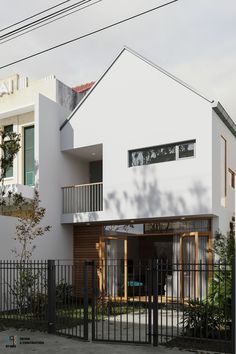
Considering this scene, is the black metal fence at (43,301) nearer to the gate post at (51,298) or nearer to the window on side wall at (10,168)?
the gate post at (51,298)

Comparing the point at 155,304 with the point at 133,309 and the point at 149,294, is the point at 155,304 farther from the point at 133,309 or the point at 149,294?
the point at 133,309

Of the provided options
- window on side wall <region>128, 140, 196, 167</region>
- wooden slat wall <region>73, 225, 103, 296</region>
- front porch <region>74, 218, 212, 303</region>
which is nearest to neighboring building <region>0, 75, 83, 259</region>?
wooden slat wall <region>73, 225, 103, 296</region>

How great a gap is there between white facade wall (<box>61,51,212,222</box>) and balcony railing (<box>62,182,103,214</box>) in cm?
45

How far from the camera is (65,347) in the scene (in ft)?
31.6

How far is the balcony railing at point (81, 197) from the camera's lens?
1798 centimetres

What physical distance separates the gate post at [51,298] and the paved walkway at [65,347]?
268 millimetres

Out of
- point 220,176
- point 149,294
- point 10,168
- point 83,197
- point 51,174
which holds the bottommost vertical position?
point 149,294

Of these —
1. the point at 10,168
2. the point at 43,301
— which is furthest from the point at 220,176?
the point at 10,168

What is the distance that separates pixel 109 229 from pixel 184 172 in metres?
4.15

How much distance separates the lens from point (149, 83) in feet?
55.0

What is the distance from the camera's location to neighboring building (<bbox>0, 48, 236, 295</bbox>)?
15617 mm

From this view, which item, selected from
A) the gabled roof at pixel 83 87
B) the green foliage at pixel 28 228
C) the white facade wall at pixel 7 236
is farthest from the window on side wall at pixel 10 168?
the white facade wall at pixel 7 236

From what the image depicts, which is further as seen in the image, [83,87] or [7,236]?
[83,87]

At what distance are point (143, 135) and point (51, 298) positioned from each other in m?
7.45
